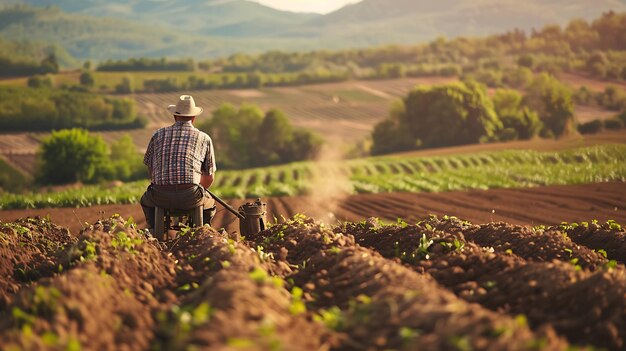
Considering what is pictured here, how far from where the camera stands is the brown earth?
25812 mm

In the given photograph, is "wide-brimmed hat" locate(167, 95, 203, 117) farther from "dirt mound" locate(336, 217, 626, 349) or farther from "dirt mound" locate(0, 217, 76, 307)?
"dirt mound" locate(336, 217, 626, 349)

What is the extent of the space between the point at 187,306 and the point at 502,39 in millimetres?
131434

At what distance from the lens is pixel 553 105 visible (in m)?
75.9

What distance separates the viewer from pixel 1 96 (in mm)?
92438

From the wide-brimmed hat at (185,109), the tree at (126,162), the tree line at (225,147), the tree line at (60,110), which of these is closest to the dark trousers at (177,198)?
the wide-brimmed hat at (185,109)

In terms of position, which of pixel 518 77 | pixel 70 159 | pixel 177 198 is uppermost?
pixel 177 198

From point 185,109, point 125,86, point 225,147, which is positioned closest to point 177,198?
point 185,109

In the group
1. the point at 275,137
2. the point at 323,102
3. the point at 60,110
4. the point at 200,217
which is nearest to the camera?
the point at 200,217

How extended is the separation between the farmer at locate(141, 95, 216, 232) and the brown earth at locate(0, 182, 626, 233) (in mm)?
12162

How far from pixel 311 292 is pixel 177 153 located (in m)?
3.48

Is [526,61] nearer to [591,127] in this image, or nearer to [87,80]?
[591,127]

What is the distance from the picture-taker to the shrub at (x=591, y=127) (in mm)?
63500

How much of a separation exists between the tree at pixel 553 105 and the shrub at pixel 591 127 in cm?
220

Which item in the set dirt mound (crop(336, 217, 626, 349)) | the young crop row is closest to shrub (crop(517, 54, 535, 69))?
the young crop row
